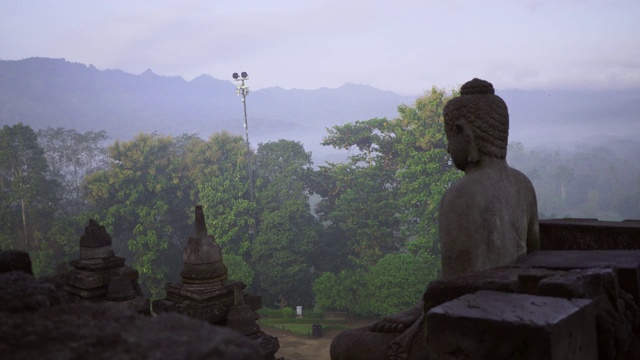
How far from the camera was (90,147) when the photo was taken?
4169cm

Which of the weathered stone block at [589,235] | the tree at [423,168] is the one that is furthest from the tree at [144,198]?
the weathered stone block at [589,235]

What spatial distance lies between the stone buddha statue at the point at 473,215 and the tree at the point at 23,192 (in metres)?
31.8

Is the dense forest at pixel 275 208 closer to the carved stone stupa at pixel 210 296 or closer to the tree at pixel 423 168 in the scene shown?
the tree at pixel 423 168

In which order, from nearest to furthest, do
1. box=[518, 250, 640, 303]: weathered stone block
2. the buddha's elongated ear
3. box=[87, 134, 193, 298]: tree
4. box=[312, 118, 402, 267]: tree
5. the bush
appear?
box=[518, 250, 640, 303]: weathered stone block, the buddha's elongated ear, the bush, box=[312, 118, 402, 267]: tree, box=[87, 134, 193, 298]: tree

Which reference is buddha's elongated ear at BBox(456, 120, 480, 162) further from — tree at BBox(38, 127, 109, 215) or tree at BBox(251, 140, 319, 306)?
tree at BBox(38, 127, 109, 215)

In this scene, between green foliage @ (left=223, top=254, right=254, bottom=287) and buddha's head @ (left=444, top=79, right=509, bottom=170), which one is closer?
buddha's head @ (left=444, top=79, right=509, bottom=170)

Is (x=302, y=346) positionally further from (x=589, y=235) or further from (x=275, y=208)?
(x=589, y=235)

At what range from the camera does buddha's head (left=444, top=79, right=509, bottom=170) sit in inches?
128

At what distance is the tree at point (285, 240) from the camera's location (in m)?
28.4

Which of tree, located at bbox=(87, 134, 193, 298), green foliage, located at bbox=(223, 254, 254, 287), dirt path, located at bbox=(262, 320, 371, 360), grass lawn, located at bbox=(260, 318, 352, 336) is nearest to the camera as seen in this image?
dirt path, located at bbox=(262, 320, 371, 360)

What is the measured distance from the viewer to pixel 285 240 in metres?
28.7

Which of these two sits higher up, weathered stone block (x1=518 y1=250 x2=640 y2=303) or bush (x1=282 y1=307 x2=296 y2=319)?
weathered stone block (x1=518 y1=250 x2=640 y2=303)

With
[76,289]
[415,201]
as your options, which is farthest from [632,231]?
[415,201]

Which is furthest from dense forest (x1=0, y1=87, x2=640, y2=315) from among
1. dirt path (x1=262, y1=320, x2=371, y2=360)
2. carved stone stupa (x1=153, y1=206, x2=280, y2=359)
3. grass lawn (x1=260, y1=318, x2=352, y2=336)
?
carved stone stupa (x1=153, y1=206, x2=280, y2=359)
